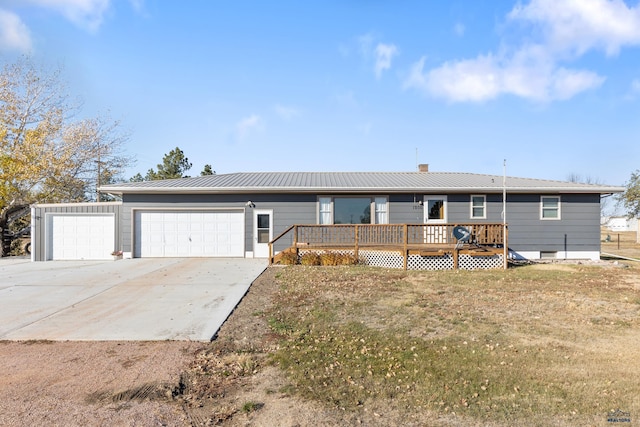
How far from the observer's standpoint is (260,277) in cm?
983

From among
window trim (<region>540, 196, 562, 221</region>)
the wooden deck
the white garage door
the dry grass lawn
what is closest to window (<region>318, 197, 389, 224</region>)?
the wooden deck

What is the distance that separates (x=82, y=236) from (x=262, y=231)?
7091 millimetres

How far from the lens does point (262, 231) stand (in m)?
14.1

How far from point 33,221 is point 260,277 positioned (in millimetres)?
10446

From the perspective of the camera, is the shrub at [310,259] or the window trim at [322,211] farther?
the window trim at [322,211]

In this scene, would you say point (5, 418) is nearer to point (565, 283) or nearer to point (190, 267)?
point (190, 267)

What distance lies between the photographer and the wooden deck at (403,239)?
1175cm

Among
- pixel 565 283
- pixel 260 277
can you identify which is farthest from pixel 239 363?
pixel 565 283

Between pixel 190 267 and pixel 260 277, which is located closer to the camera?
pixel 260 277

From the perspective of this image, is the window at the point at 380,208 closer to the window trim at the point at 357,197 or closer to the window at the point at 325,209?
the window trim at the point at 357,197

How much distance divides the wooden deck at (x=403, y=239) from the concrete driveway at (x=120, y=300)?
2.10 m

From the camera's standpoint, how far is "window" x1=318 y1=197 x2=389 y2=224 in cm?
1416

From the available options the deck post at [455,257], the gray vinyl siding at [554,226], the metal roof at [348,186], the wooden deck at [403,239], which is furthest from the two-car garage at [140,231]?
the gray vinyl siding at [554,226]

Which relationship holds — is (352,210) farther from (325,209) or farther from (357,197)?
(325,209)
